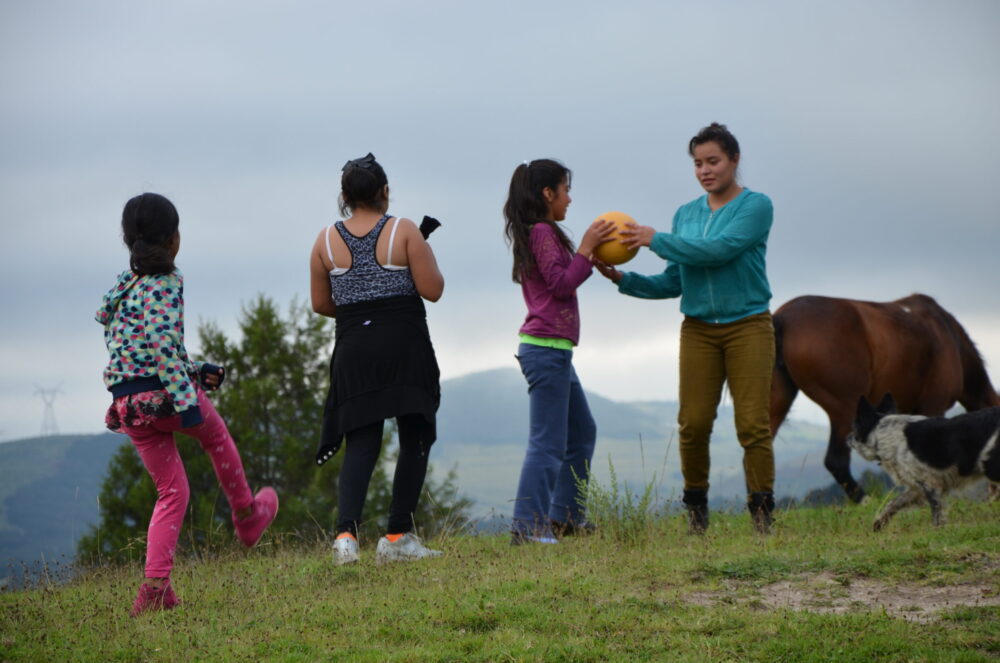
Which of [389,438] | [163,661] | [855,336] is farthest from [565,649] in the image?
[389,438]

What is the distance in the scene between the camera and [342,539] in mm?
6055

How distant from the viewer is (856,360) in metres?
10.3

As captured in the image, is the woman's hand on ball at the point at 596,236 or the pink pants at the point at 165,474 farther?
the woman's hand on ball at the point at 596,236

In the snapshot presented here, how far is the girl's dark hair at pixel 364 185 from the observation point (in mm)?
6023

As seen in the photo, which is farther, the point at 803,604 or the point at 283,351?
the point at 283,351

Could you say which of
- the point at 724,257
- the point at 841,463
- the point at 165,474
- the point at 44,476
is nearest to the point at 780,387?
the point at 841,463

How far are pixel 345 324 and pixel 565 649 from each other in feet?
8.27

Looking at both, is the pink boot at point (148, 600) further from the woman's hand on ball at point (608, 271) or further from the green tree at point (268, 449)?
the green tree at point (268, 449)

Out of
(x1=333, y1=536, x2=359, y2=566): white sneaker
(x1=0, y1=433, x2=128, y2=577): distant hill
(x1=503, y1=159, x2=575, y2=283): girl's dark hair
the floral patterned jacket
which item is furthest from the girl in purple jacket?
(x1=0, y1=433, x2=128, y2=577): distant hill

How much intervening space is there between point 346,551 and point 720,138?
136 inches

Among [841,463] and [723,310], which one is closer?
[723,310]

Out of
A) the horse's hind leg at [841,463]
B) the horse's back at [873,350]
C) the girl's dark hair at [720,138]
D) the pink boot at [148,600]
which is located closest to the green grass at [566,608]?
the pink boot at [148,600]

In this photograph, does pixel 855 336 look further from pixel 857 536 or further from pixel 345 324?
pixel 345 324

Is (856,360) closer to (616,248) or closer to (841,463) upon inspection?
(841,463)
